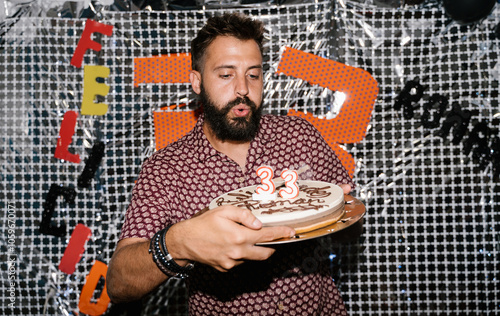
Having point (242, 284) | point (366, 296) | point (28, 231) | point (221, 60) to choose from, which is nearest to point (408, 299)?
point (366, 296)

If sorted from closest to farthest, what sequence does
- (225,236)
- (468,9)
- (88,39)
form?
(225,236) < (468,9) < (88,39)

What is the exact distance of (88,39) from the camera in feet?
9.29

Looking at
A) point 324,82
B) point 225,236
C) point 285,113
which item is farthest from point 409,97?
point 225,236

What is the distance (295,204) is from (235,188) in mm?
567

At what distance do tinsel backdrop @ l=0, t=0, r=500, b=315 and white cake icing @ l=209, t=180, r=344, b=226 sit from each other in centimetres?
136

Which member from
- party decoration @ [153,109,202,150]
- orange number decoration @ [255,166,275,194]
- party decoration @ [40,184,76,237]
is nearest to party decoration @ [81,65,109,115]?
party decoration @ [153,109,202,150]

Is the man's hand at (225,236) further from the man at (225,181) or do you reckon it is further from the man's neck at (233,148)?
the man's neck at (233,148)

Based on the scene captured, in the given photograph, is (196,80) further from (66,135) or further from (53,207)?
(53,207)

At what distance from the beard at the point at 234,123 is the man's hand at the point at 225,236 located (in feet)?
2.82

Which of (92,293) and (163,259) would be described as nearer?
(163,259)

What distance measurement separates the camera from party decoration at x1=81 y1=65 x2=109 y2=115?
285 cm

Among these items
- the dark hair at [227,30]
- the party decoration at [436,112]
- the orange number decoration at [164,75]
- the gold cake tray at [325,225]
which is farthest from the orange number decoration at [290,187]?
the party decoration at [436,112]

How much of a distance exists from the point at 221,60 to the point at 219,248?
1188 mm

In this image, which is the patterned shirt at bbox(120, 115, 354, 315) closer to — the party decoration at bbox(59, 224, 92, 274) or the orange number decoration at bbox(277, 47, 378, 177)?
the orange number decoration at bbox(277, 47, 378, 177)
